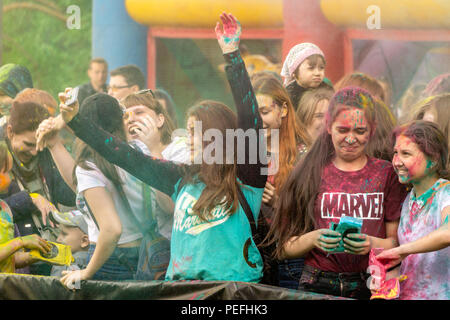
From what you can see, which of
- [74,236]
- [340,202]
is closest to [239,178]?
[340,202]

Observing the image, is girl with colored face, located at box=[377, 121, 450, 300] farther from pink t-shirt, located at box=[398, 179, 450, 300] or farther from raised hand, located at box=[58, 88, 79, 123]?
raised hand, located at box=[58, 88, 79, 123]

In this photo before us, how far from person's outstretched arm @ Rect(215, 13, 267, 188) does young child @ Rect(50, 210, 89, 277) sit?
1.08m

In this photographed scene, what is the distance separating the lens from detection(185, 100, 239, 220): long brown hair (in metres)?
3.55

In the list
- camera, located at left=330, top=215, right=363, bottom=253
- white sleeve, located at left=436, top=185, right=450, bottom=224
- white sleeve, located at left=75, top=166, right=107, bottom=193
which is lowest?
camera, located at left=330, top=215, right=363, bottom=253

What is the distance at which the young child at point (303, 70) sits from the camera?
3771mm

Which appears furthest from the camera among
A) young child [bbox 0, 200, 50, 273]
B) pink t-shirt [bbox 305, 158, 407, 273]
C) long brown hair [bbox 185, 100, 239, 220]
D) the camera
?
young child [bbox 0, 200, 50, 273]

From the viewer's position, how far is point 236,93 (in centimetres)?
338

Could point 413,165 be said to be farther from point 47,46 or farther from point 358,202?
point 47,46

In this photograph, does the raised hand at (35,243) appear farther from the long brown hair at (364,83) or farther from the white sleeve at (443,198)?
the white sleeve at (443,198)

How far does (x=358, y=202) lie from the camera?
3354mm

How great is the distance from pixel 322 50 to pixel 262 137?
613 mm

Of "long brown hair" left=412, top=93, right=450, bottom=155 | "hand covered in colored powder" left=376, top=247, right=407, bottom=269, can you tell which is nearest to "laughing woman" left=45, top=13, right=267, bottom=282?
"hand covered in colored powder" left=376, top=247, right=407, bottom=269

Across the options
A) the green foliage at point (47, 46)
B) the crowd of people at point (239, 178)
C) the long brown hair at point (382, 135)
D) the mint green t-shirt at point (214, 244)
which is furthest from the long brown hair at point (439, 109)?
the green foliage at point (47, 46)

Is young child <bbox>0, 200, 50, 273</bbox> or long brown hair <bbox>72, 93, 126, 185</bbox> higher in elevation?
long brown hair <bbox>72, 93, 126, 185</bbox>
